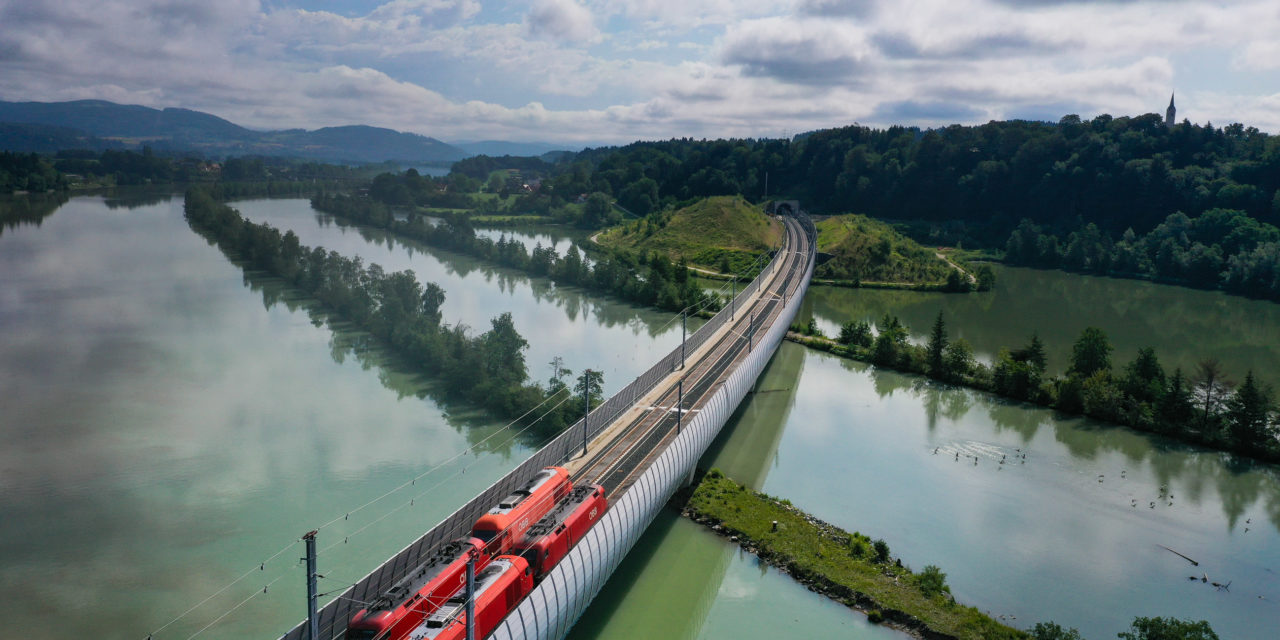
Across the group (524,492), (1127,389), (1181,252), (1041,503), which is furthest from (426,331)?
(1181,252)

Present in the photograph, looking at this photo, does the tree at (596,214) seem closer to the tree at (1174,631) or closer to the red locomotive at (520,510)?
the red locomotive at (520,510)

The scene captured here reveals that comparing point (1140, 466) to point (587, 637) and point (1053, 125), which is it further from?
point (1053, 125)

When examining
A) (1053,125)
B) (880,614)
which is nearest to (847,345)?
(880,614)

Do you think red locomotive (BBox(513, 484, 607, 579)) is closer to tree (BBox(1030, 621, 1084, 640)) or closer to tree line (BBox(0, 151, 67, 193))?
tree (BBox(1030, 621, 1084, 640))

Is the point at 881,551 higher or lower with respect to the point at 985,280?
lower

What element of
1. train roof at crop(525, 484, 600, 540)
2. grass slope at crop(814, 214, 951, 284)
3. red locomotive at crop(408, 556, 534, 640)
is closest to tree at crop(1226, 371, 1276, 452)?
train roof at crop(525, 484, 600, 540)

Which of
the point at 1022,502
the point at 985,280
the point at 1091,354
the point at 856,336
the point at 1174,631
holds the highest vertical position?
the point at 985,280

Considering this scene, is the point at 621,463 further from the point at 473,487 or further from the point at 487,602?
the point at 487,602
